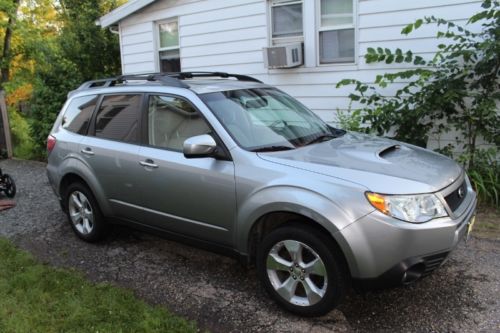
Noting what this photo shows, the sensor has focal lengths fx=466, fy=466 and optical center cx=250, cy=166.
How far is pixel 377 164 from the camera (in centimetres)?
332

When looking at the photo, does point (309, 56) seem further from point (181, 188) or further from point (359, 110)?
point (181, 188)

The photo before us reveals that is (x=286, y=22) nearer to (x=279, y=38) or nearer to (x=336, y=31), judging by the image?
(x=279, y=38)

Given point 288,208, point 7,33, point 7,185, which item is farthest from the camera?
point 7,33

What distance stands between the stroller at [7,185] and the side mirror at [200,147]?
474 cm

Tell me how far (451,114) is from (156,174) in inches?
164

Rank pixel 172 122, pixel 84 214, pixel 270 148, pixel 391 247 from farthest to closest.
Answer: pixel 84 214
pixel 172 122
pixel 270 148
pixel 391 247

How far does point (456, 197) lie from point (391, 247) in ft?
2.72

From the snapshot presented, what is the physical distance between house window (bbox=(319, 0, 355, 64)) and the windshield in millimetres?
3014

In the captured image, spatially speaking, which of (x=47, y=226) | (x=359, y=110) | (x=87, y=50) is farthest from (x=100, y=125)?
(x=87, y=50)

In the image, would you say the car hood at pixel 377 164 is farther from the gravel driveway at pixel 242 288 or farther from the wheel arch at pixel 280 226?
the gravel driveway at pixel 242 288

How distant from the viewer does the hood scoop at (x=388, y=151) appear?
3615mm

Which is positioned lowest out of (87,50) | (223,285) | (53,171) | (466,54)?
(223,285)

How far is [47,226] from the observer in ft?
18.8

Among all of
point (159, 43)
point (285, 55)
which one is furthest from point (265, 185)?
point (159, 43)
